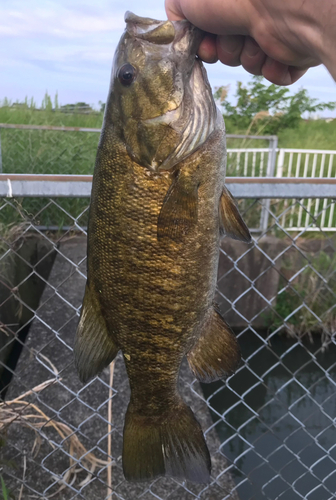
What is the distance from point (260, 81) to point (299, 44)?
350 inches

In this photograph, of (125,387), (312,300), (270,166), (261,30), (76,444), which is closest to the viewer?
(261,30)

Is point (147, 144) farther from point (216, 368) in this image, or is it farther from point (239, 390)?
point (239, 390)

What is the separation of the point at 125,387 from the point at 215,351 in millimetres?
1909

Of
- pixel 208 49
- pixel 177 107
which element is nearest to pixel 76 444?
pixel 177 107

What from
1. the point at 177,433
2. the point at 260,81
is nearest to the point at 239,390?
the point at 177,433

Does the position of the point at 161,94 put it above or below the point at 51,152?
above

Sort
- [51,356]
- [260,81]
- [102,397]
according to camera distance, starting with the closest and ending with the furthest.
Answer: [102,397] → [51,356] → [260,81]

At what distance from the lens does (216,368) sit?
129 centimetres

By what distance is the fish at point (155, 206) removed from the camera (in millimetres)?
1145

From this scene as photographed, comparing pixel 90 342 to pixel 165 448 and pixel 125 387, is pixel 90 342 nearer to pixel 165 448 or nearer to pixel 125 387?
pixel 165 448

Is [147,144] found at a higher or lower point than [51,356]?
higher

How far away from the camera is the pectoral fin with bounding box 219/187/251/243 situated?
3.86ft

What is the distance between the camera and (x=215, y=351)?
1.30 m

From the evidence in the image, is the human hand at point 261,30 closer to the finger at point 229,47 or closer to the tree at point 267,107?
the finger at point 229,47
